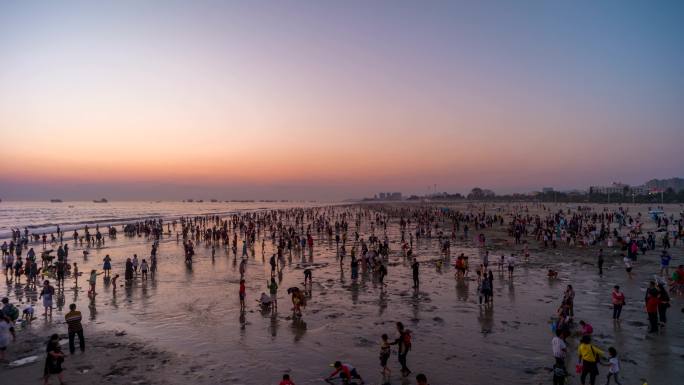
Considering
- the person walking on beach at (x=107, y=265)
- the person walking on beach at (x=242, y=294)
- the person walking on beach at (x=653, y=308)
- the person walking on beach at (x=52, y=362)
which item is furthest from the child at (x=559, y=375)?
the person walking on beach at (x=107, y=265)

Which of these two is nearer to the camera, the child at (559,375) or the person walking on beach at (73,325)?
the child at (559,375)

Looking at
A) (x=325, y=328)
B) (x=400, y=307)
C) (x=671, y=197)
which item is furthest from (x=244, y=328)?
(x=671, y=197)

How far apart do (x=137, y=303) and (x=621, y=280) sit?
79.0ft

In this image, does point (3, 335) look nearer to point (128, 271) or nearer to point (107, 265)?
point (128, 271)

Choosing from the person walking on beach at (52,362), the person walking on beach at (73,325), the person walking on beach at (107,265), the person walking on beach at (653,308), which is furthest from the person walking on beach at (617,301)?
the person walking on beach at (107,265)

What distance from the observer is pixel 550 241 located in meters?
36.3

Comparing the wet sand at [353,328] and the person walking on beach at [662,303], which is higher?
the person walking on beach at [662,303]

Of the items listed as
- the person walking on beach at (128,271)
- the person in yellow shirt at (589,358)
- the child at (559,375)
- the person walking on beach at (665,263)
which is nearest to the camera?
the child at (559,375)

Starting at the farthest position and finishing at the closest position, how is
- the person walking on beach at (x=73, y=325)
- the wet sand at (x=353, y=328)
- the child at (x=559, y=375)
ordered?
1. the person walking on beach at (x=73, y=325)
2. the wet sand at (x=353, y=328)
3. the child at (x=559, y=375)

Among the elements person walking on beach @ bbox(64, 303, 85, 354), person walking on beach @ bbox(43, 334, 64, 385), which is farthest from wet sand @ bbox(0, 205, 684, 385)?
person walking on beach @ bbox(43, 334, 64, 385)

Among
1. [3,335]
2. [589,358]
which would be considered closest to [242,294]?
[3,335]

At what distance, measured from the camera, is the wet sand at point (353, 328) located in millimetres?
10125

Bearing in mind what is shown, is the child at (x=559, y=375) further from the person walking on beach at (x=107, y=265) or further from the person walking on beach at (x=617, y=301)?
the person walking on beach at (x=107, y=265)

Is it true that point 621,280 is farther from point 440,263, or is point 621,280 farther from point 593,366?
point 593,366
